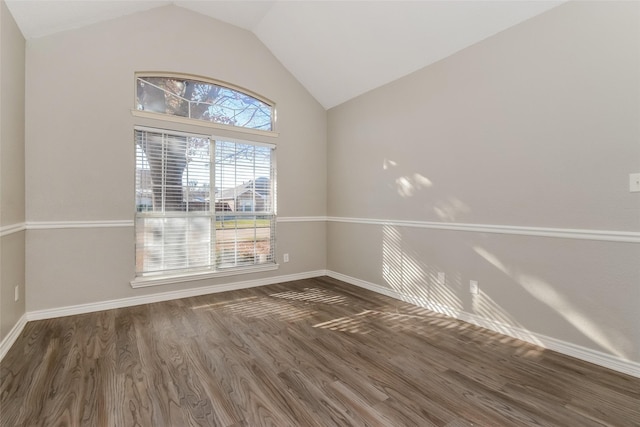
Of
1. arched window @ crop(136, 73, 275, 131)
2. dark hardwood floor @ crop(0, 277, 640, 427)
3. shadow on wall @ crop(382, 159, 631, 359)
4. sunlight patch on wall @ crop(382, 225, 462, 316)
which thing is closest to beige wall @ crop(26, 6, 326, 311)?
arched window @ crop(136, 73, 275, 131)

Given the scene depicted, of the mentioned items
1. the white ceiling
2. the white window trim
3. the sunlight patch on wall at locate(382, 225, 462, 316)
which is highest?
the white ceiling

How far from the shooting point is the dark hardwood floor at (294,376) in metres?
1.51

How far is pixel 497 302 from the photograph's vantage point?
255 centimetres

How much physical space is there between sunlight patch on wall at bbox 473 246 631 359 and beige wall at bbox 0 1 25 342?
12.8 feet

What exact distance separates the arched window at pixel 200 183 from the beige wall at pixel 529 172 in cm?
171

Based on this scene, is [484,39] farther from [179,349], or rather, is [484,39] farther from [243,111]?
[179,349]

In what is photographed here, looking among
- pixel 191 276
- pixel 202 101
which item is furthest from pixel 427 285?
pixel 202 101

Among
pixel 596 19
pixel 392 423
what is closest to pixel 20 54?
pixel 392 423

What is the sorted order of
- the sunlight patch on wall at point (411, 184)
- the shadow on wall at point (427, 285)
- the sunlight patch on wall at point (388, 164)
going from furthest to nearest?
the sunlight patch on wall at point (388, 164), the sunlight patch on wall at point (411, 184), the shadow on wall at point (427, 285)

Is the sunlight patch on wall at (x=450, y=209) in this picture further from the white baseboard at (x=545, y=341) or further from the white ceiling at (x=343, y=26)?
the white ceiling at (x=343, y=26)

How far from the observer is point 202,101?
11.9ft

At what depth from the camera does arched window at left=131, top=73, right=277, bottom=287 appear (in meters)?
3.28

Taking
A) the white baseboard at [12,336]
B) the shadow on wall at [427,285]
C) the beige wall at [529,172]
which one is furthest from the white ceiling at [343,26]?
the white baseboard at [12,336]

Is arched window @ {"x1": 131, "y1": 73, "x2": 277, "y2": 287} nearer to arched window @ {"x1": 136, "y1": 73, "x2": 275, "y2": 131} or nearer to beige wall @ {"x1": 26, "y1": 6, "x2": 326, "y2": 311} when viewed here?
arched window @ {"x1": 136, "y1": 73, "x2": 275, "y2": 131}
